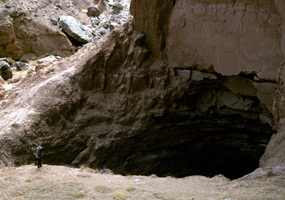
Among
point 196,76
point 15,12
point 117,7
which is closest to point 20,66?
point 15,12

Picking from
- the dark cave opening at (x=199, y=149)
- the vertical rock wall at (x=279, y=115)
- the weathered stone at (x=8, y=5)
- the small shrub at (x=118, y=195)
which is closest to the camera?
the small shrub at (x=118, y=195)

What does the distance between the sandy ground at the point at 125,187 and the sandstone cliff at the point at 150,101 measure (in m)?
2.44

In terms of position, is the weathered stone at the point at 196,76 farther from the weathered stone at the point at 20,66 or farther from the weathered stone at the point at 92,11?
the weathered stone at the point at 92,11

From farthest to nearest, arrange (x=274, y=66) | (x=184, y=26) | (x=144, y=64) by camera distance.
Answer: (x=144, y=64), (x=184, y=26), (x=274, y=66)

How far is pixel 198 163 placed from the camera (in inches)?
537

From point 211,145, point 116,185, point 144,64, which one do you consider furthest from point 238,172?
point 116,185

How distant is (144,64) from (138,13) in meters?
1.59

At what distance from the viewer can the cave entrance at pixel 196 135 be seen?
1199cm

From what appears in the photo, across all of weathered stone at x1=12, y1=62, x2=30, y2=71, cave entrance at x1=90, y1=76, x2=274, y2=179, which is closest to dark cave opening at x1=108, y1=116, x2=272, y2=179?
cave entrance at x1=90, y1=76, x2=274, y2=179

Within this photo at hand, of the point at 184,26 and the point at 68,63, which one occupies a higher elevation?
the point at 184,26

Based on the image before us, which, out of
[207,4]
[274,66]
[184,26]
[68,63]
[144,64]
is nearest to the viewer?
[274,66]

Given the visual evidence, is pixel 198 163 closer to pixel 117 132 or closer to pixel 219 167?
pixel 219 167

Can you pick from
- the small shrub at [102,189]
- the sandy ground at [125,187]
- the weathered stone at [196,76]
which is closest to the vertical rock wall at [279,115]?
the sandy ground at [125,187]

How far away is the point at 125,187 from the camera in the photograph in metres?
7.73
